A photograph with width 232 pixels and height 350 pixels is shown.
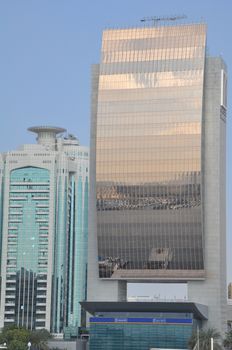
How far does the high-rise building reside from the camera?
161125 millimetres

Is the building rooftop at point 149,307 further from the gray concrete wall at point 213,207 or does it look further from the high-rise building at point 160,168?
the high-rise building at point 160,168

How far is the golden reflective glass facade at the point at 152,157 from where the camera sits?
161 m

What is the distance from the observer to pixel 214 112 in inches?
6427

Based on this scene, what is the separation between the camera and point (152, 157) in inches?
6437

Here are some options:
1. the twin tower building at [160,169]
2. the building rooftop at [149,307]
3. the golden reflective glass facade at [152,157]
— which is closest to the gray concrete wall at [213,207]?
the twin tower building at [160,169]

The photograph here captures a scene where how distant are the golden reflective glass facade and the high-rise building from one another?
7.0 inches

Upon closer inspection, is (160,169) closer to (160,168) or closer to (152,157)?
(160,168)

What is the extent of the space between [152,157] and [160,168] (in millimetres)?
2439

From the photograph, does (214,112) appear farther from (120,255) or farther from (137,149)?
(120,255)

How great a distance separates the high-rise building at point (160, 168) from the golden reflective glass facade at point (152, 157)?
18 centimetres

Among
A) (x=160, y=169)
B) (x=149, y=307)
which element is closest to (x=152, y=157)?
(x=160, y=169)

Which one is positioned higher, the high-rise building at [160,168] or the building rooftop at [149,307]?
the high-rise building at [160,168]

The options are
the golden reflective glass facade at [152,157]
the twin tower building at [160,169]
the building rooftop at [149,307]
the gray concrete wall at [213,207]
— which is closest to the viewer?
the building rooftop at [149,307]

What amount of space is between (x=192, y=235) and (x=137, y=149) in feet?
60.3
